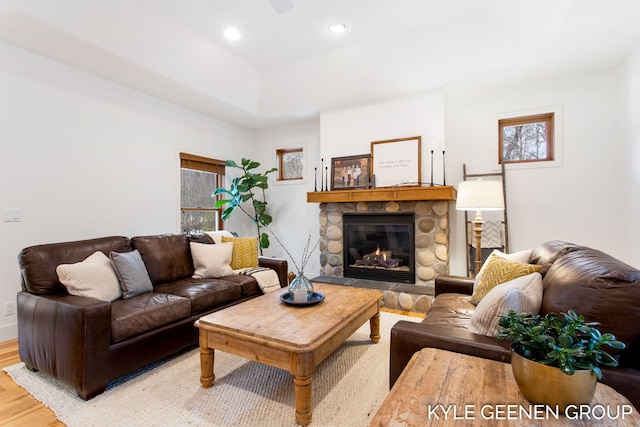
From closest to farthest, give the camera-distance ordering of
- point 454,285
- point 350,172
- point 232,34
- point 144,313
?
point 144,313 < point 454,285 < point 232,34 < point 350,172

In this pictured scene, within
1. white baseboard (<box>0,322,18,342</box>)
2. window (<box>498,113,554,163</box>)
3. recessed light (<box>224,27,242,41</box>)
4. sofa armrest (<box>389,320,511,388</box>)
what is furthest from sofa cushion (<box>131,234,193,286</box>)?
window (<box>498,113,554,163</box>)

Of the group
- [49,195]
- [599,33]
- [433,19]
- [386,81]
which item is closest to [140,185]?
[49,195]

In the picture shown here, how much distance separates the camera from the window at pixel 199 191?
14.8 feet

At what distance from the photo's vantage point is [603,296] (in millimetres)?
1190

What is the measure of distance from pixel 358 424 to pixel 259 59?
3981 mm

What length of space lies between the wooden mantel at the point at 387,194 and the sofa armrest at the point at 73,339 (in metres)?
2.90

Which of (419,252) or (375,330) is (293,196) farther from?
(375,330)

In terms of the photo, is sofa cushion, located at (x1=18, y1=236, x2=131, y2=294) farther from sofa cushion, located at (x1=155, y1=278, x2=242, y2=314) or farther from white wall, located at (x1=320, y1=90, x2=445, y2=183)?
white wall, located at (x1=320, y1=90, x2=445, y2=183)

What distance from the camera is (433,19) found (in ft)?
10.3

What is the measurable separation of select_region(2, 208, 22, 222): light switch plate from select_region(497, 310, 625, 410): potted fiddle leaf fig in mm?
3869

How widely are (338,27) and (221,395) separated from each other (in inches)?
137

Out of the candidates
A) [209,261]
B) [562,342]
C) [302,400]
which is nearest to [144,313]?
[209,261]

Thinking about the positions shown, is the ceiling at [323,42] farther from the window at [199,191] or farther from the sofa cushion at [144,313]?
the sofa cushion at [144,313]

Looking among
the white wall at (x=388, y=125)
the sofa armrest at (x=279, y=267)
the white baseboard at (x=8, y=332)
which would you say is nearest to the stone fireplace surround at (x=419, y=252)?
the white wall at (x=388, y=125)
